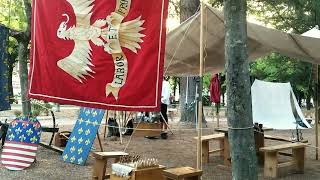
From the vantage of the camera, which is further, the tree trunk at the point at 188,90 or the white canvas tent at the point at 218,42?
the tree trunk at the point at 188,90

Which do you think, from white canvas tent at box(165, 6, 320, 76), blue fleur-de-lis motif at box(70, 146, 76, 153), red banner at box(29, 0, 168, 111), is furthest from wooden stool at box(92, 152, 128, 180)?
white canvas tent at box(165, 6, 320, 76)

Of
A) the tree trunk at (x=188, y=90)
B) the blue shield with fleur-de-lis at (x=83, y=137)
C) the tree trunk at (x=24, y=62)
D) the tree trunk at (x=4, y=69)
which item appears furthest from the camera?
the tree trunk at (x=188, y=90)

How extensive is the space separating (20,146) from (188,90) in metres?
8.26

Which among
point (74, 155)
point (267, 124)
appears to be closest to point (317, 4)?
point (267, 124)

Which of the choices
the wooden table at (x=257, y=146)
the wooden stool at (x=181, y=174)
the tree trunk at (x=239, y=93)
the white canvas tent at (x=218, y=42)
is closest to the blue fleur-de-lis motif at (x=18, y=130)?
the white canvas tent at (x=218, y=42)

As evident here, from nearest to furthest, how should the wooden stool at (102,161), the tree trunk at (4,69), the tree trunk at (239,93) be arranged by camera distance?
the tree trunk at (239,93) → the wooden stool at (102,161) → the tree trunk at (4,69)

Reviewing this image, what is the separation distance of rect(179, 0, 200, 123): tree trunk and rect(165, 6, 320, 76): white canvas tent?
5699mm

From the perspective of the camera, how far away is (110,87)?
475 centimetres

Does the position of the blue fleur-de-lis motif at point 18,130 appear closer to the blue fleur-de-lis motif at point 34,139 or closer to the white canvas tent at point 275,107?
the blue fleur-de-lis motif at point 34,139

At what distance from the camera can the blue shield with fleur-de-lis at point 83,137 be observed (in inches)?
302

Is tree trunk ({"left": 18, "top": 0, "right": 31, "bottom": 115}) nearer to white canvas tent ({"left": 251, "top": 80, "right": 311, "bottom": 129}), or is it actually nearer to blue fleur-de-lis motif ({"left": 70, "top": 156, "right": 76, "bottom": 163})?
blue fleur-de-lis motif ({"left": 70, "top": 156, "right": 76, "bottom": 163})

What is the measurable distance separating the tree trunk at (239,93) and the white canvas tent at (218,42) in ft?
9.50

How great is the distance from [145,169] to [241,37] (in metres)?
2.06

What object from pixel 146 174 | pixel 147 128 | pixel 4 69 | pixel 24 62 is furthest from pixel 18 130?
pixel 147 128
